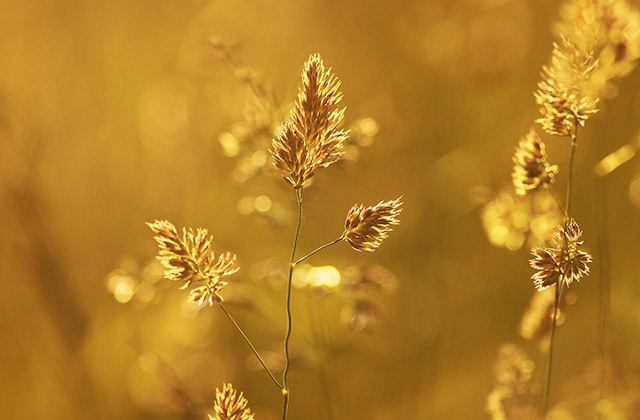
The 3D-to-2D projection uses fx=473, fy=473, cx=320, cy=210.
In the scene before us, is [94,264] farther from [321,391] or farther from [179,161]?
[321,391]

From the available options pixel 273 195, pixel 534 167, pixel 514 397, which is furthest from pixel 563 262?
pixel 273 195

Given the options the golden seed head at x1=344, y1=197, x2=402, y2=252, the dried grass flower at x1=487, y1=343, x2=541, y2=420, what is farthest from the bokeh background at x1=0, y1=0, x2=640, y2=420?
the golden seed head at x1=344, y1=197, x2=402, y2=252

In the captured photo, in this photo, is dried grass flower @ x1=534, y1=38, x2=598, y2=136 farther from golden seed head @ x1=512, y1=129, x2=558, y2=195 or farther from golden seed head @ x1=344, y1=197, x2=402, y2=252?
golden seed head @ x1=344, y1=197, x2=402, y2=252

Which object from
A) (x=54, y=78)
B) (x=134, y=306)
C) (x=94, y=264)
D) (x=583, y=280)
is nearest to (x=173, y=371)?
(x=134, y=306)

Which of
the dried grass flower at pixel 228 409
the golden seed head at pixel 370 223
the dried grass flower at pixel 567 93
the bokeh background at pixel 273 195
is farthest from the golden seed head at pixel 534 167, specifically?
the bokeh background at pixel 273 195

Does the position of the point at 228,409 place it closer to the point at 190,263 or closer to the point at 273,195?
the point at 190,263

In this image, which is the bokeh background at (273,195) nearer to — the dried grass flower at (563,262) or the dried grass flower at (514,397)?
the dried grass flower at (514,397)
